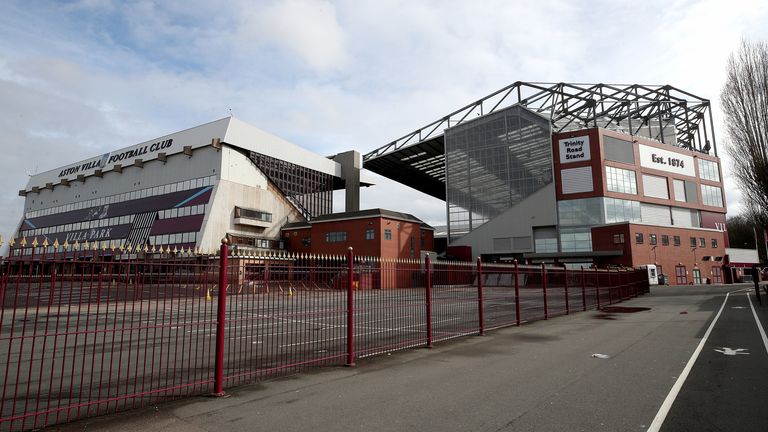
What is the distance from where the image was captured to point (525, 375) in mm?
7172

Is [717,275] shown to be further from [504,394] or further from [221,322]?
[221,322]

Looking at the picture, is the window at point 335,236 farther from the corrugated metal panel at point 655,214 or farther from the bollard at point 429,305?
the bollard at point 429,305

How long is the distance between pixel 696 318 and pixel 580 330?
625 cm

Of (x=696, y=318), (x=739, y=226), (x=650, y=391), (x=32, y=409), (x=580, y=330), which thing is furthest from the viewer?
(x=739, y=226)

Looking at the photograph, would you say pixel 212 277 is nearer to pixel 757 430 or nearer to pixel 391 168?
pixel 757 430

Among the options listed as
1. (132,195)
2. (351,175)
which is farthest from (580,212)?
(132,195)

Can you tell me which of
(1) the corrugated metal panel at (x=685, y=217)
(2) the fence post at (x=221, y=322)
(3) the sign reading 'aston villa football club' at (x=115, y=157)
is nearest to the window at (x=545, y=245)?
(1) the corrugated metal panel at (x=685, y=217)

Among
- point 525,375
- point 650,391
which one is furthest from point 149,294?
point 650,391

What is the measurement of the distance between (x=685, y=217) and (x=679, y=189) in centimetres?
406

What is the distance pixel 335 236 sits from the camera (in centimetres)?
5059

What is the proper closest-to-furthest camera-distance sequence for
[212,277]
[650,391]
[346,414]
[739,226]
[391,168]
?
[346,414], [650,391], [212,277], [391,168], [739,226]

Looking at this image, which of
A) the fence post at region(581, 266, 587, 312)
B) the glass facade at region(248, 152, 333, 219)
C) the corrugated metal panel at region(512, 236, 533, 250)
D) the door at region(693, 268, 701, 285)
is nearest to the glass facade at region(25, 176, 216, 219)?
the glass facade at region(248, 152, 333, 219)

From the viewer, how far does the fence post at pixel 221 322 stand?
20.0 ft

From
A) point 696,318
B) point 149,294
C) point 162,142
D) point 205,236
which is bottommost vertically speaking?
point 696,318
